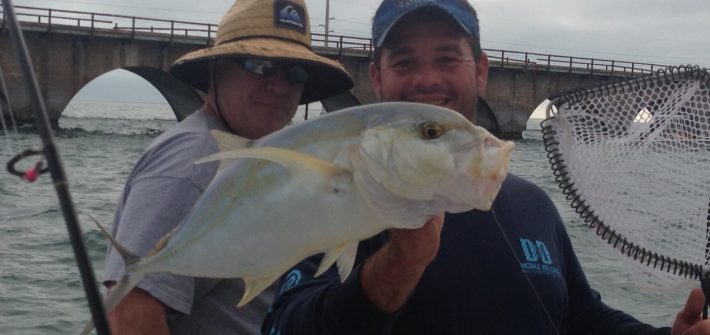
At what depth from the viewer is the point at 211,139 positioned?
3.06m

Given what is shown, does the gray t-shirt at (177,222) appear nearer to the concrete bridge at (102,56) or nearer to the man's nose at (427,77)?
the man's nose at (427,77)

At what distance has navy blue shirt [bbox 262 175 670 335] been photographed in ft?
7.95

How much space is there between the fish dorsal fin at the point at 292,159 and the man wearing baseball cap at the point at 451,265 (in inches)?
16.6

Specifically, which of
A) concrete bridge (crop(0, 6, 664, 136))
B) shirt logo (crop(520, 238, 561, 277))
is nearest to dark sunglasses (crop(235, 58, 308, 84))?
shirt logo (crop(520, 238, 561, 277))

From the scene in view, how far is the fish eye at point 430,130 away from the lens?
180cm

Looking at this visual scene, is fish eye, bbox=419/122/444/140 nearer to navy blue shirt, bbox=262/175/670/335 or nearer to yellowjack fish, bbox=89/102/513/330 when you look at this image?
yellowjack fish, bbox=89/102/513/330

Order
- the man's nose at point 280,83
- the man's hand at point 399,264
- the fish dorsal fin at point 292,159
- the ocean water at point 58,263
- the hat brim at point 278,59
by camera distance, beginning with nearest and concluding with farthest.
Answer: the fish dorsal fin at point 292,159, the man's hand at point 399,264, the hat brim at point 278,59, the man's nose at point 280,83, the ocean water at point 58,263

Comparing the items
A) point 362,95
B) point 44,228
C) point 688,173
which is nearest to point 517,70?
point 362,95

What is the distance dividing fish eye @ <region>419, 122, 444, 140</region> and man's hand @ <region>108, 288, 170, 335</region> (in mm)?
1345

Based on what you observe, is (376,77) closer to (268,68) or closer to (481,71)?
(481,71)

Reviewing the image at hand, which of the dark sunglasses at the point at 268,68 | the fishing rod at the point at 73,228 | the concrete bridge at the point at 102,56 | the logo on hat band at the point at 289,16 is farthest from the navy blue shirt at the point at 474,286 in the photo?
the concrete bridge at the point at 102,56

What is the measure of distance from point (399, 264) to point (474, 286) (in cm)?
58

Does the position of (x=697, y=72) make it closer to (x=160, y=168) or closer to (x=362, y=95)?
(x=160, y=168)

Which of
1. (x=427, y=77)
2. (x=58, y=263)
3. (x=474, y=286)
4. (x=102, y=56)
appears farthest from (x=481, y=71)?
(x=102, y=56)
